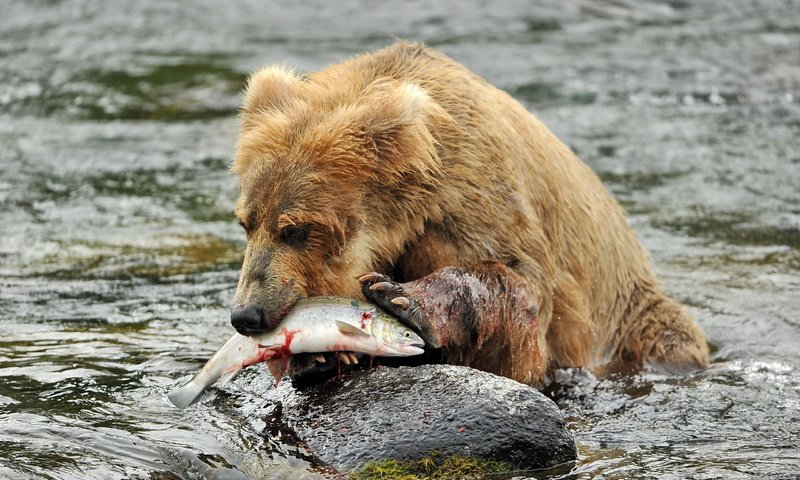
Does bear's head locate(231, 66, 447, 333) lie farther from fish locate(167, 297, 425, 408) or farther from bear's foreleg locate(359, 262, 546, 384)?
bear's foreleg locate(359, 262, 546, 384)

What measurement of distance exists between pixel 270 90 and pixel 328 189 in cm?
95

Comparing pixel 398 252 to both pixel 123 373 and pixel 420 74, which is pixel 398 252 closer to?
pixel 420 74

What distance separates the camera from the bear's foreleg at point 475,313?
6.31 m

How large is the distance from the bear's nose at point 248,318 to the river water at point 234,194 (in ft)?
1.86

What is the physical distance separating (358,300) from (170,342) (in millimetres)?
2110

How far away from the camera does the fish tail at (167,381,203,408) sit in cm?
662

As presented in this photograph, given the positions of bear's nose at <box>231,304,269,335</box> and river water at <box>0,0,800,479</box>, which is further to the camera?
river water at <box>0,0,800,479</box>

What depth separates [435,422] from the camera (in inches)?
235

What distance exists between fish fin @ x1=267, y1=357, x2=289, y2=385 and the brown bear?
8 centimetres

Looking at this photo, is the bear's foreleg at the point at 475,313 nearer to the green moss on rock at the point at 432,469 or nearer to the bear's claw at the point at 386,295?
the bear's claw at the point at 386,295

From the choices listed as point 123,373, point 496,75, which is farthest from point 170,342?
point 496,75

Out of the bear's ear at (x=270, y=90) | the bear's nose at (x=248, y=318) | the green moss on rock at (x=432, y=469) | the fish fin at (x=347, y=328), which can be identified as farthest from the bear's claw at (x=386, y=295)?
the bear's ear at (x=270, y=90)

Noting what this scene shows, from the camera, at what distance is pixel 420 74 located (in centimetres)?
729

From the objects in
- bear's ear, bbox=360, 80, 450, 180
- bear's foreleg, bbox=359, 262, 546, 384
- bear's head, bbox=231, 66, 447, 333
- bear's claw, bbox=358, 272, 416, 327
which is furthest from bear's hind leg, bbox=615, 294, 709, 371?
bear's claw, bbox=358, 272, 416, 327
